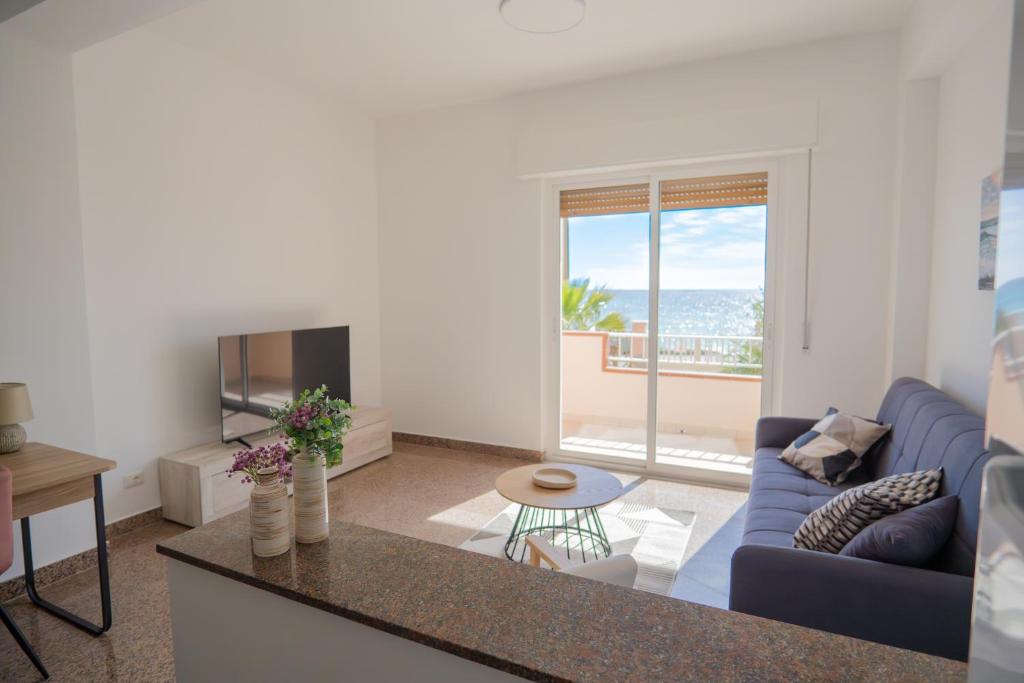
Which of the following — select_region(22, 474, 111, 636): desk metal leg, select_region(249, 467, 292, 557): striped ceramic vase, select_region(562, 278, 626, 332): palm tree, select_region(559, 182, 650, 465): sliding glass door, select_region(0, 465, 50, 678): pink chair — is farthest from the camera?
select_region(562, 278, 626, 332): palm tree

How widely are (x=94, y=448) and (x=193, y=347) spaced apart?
36.8 inches

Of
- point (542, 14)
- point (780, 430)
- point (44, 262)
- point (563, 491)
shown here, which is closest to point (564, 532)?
point (563, 491)

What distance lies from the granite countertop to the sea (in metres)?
3.45

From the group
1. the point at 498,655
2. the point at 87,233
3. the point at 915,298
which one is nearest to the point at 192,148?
the point at 87,233

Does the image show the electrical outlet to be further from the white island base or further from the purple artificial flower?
the purple artificial flower

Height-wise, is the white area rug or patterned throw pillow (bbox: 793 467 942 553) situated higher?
patterned throw pillow (bbox: 793 467 942 553)

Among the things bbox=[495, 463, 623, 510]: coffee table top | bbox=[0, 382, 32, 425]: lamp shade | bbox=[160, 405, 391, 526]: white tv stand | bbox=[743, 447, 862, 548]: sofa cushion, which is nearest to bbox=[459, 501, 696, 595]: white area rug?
bbox=[495, 463, 623, 510]: coffee table top

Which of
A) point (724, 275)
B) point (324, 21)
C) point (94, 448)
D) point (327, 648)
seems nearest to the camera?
point (327, 648)

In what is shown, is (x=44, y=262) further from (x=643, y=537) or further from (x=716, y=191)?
(x=716, y=191)

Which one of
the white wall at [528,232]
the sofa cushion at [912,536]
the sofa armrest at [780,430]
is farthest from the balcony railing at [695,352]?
the sofa cushion at [912,536]

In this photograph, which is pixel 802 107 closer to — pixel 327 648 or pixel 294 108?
pixel 294 108

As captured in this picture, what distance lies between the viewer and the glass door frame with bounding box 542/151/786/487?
397 centimetres

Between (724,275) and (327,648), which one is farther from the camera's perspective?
(724,275)

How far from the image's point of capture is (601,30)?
11.4 feet
